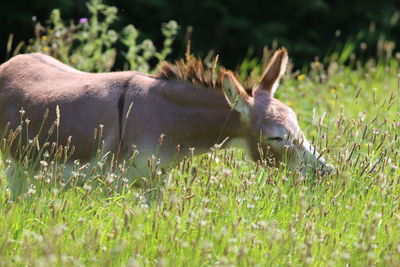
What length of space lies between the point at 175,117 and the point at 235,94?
15.6 inches

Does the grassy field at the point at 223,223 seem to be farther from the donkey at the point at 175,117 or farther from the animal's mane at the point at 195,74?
the animal's mane at the point at 195,74

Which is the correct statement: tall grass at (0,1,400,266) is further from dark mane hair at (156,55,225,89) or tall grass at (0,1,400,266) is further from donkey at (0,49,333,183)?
dark mane hair at (156,55,225,89)

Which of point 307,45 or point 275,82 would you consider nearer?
point 275,82

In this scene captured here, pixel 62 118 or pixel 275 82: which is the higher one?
pixel 275 82

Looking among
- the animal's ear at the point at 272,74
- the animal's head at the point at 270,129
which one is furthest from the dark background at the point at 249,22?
the animal's head at the point at 270,129

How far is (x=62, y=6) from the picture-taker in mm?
9977

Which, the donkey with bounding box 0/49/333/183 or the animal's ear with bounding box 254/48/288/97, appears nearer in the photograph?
the donkey with bounding box 0/49/333/183

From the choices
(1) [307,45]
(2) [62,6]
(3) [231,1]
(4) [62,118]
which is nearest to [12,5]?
(2) [62,6]

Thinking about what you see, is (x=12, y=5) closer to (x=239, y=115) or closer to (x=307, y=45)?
(x=307, y=45)

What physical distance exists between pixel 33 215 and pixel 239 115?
1.47 m

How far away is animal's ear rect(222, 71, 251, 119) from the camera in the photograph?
467 cm

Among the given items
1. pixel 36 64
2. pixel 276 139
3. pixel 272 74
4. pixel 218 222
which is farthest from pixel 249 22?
pixel 218 222

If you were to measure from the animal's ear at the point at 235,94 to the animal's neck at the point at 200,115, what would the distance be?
0.24ft

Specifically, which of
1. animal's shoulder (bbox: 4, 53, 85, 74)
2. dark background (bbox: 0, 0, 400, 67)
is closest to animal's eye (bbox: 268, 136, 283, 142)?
animal's shoulder (bbox: 4, 53, 85, 74)
